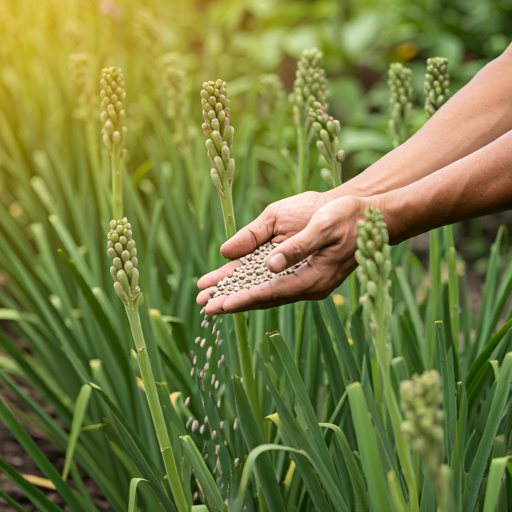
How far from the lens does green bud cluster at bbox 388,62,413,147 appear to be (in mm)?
1606

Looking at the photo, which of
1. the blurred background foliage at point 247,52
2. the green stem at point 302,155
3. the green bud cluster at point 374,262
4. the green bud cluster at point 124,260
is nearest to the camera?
the green bud cluster at point 374,262

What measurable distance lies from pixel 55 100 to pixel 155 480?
2480 millimetres

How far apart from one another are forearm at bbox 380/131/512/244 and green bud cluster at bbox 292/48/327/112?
1.58ft

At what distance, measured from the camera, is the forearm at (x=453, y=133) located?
143 cm

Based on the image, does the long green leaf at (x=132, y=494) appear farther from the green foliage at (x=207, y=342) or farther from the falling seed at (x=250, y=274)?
the falling seed at (x=250, y=274)

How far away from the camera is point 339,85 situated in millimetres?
3967

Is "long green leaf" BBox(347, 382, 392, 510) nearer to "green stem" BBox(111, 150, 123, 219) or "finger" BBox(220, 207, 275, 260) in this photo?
"finger" BBox(220, 207, 275, 260)

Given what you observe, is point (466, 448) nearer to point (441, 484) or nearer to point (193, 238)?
point (441, 484)

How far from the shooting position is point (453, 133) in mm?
1454

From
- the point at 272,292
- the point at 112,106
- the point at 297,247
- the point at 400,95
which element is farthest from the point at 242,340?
the point at 400,95

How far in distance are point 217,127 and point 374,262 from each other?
1.51ft


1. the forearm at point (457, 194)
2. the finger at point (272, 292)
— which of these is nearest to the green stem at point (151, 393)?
the finger at point (272, 292)

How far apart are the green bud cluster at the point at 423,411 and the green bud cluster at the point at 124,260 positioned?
0.54m

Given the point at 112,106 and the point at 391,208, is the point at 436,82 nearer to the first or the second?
the point at 391,208
